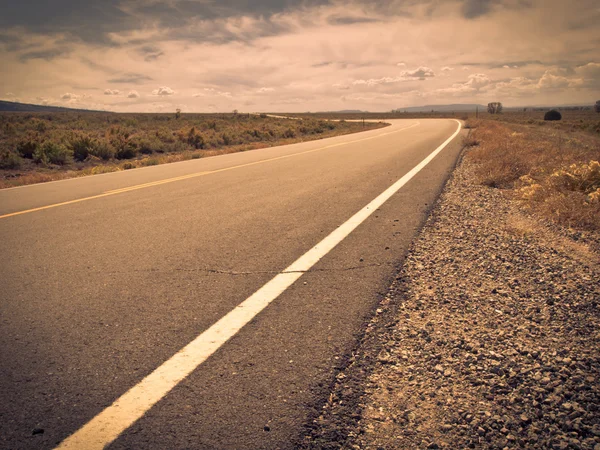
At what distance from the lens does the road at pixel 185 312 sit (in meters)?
1.89

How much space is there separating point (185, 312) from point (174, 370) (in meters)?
0.70

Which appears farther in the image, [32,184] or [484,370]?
[32,184]

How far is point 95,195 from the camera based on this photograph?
295 inches

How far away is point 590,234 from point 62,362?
16.7ft

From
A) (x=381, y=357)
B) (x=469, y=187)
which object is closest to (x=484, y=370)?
(x=381, y=357)

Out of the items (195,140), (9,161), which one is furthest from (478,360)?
(195,140)

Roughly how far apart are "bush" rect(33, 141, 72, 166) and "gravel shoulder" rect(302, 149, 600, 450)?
610 inches

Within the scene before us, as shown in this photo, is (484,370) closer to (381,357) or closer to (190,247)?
(381,357)

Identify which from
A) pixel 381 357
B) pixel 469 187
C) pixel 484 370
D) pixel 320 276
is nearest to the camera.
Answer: pixel 484 370

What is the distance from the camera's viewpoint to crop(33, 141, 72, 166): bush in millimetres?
15102

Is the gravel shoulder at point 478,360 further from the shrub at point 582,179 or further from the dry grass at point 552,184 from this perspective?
the shrub at point 582,179

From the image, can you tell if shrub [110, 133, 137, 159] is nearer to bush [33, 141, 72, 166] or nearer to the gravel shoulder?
bush [33, 141, 72, 166]

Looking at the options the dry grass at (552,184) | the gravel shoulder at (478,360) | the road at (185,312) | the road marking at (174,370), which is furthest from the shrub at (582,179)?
the road marking at (174,370)

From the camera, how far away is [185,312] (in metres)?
2.89
